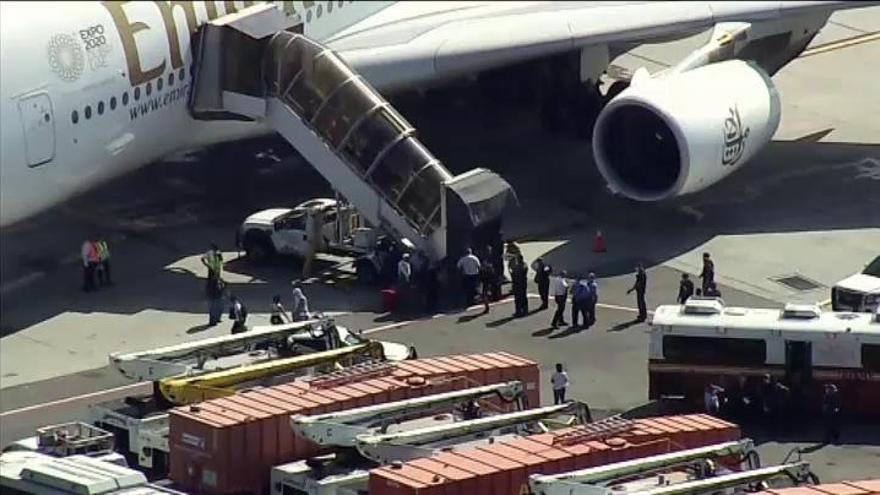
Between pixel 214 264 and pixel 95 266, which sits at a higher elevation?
pixel 214 264

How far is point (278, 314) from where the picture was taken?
39.7 m

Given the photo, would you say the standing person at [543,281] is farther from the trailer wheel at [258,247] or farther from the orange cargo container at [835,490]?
the orange cargo container at [835,490]

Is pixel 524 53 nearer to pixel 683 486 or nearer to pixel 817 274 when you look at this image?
pixel 817 274

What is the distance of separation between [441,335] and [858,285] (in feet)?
20.8

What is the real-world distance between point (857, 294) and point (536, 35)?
353 inches

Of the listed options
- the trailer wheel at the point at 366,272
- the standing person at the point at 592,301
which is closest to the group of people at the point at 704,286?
the standing person at the point at 592,301

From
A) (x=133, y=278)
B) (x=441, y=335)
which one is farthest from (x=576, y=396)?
(x=133, y=278)

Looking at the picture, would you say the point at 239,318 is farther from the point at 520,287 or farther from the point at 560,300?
the point at 560,300

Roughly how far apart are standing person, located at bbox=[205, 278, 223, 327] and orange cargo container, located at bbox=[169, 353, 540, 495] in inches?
263

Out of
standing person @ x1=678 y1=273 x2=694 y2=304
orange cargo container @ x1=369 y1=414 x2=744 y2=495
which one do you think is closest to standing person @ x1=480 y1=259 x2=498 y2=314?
standing person @ x1=678 y1=273 x2=694 y2=304

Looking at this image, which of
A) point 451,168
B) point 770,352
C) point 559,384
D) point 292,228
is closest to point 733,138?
point 451,168

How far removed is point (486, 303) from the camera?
136 feet

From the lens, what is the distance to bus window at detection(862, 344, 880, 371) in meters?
35.3

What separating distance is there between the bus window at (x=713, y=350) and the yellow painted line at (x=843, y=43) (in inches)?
866
